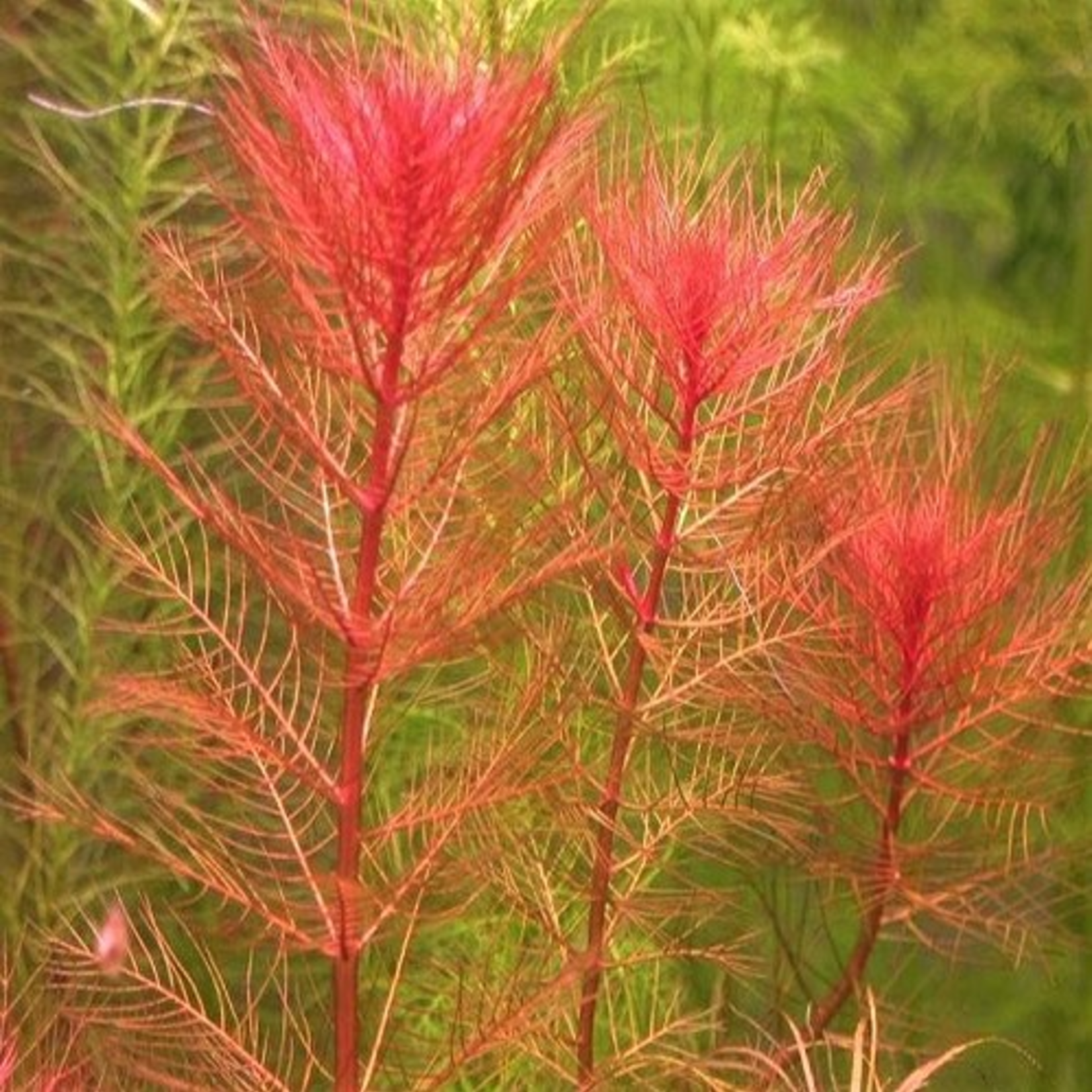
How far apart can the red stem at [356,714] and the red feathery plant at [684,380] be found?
0.16 metres

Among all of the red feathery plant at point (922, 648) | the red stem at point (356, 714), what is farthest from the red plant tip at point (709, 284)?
the red stem at point (356, 714)

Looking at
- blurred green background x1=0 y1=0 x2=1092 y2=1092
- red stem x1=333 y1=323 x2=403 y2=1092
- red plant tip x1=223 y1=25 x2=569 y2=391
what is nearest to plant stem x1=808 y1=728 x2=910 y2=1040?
blurred green background x1=0 y1=0 x2=1092 y2=1092

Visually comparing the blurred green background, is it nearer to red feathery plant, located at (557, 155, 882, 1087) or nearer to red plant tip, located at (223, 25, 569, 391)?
red feathery plant, located at (557, 155, 882, 1087)

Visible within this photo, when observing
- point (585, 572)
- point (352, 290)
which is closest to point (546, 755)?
point (585, 572)

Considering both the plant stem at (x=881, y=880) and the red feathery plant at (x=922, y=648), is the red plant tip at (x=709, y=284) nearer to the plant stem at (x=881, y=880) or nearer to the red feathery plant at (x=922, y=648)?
the red feathery plant at (x=922, y=648)

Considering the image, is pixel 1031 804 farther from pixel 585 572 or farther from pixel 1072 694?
pixel 585 572

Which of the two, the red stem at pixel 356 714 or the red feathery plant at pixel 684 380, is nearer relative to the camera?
the red stem at pixel 356 714

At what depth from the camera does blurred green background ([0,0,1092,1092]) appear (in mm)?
1533

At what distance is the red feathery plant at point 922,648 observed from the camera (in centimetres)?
132

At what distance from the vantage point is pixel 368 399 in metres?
1.17

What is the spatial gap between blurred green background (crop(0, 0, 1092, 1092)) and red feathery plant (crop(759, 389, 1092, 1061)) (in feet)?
0.49

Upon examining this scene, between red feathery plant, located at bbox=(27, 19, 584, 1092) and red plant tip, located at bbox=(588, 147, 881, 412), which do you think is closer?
red feathery plant, located at bbox=(27, 19, 584, 1092)

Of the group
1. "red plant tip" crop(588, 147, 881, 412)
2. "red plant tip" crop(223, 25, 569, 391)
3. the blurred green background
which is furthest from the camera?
the blurred green background

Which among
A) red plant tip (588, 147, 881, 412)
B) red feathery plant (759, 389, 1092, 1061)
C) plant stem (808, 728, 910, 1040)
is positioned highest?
red plant tip (588, 147, 881, 412)
